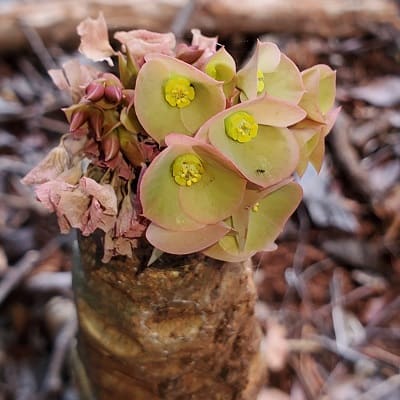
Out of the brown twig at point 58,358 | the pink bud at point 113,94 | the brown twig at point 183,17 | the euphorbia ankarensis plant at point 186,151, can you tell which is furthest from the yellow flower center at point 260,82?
the brown twig at point 183,17

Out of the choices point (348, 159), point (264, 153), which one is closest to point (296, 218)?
point (348, 159)

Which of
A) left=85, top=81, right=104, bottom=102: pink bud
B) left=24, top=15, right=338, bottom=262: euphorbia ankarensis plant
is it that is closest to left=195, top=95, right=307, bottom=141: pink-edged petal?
left=24, top=15, right=338, bottom=262: euphorbia ankarensis plant

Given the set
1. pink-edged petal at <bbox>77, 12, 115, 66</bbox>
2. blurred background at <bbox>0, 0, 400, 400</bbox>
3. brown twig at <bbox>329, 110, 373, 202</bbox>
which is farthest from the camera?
brown twig at <bbox>329, 110, 373, 202</bbox>

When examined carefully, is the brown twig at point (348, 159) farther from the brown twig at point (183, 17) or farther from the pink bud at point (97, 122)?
the pink bud at point (97, 122)

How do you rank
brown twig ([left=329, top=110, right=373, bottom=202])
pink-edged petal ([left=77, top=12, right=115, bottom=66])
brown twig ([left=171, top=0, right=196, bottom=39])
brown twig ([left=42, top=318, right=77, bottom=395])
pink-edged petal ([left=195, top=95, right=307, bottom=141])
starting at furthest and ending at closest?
brown twig ([left=171, top=0, right=196, bottom=39]), brown twig ([left=329, top=110, right=373, bottom=202]), brown twig ([left=42, top=318, right=77, bottom=395]), pink-edged petal ([left=77, top=12, right=115, bottom=66]), pink-edged petal ([left=195, top=95, right=307, bottom=141])

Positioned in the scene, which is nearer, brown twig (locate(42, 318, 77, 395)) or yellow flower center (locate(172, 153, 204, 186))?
yellow flower center (locate(172, 153, 204, 186))

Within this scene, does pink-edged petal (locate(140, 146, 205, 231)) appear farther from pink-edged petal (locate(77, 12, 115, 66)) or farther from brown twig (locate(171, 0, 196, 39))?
brown twig (locate(171, 0, 196, 39))
